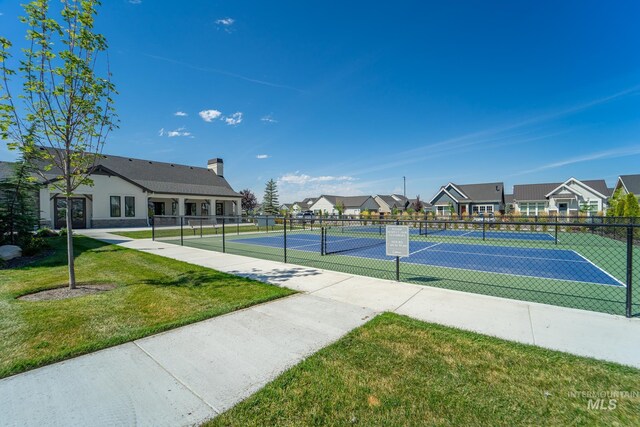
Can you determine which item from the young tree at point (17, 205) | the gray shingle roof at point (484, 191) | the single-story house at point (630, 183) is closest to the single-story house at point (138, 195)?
the young tree at point (17, 205)

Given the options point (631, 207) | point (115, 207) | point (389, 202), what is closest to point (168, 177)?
point (115, 207)

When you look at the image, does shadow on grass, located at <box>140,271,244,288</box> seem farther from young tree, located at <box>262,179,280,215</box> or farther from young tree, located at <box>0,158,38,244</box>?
young tree, located at <box>262,179,280,215</box>

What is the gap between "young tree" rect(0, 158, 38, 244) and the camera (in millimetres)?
10602

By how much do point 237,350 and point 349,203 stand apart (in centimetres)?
6281

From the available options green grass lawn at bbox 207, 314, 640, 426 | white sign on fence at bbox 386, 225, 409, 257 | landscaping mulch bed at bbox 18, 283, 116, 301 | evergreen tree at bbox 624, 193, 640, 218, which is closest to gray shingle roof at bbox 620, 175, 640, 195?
evergreen tree at bbox 624, 193, 640, 218

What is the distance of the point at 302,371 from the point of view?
9.71 ft

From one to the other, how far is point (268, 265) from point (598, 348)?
7.29m

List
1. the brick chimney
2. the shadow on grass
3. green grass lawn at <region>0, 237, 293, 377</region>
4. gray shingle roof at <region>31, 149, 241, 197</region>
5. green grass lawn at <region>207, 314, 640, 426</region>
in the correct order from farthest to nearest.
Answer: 1. the brick chimney
2. gray shingle roof at <region>31, 149, 241, 197</region>
3. the shadow on grass
4. green grass lawn at <region>0, 237, 293, 377</region>
5. green grass lawn at <region>207, 314, 640, 426</region>

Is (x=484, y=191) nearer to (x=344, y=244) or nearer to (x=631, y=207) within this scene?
(x=631, y=207)

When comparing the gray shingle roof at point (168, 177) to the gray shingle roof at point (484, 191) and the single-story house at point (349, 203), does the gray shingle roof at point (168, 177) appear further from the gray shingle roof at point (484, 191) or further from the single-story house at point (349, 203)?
the gray shingle roof at point (484, 191)

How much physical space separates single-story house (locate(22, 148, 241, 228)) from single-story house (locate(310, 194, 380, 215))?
28.6 metres

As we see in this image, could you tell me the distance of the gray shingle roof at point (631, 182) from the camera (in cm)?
3172

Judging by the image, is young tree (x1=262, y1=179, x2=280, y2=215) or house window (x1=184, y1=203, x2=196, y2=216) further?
young tree (x1=262, y1=179, x2=280, y2=215)

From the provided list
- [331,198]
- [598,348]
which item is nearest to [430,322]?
[598,348]
